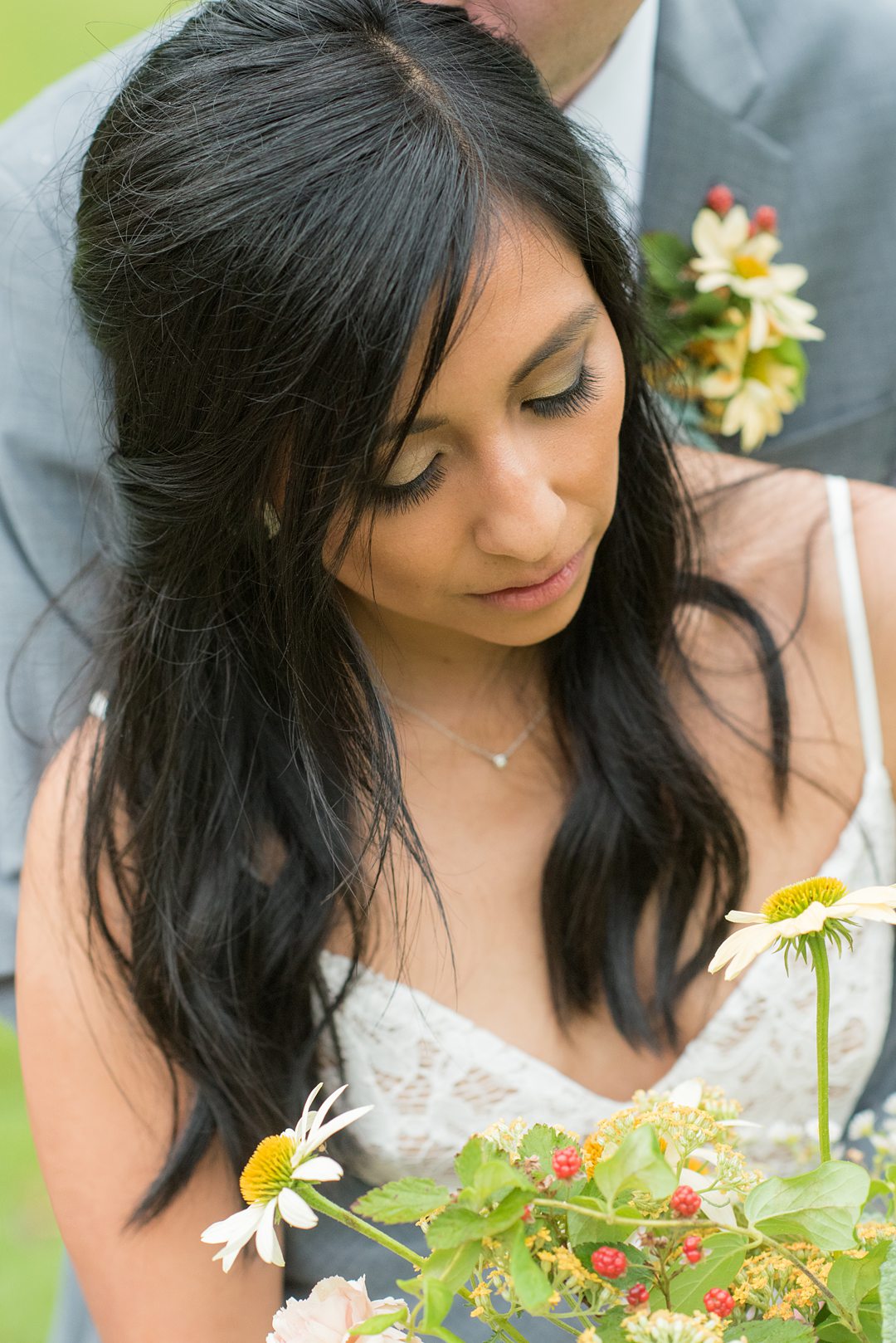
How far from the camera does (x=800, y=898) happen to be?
662 millimetres

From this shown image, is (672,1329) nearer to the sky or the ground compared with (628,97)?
nearer to the ground

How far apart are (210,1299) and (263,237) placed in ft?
3.53

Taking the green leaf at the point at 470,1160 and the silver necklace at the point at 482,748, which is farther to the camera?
the silver necklace at the point at 482,748

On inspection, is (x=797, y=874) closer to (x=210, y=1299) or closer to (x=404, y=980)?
(x=404, y=980)

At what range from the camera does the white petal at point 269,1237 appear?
0.61 metres

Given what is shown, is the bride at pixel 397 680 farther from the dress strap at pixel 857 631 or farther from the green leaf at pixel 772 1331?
the green leaf at pixel 772 1331

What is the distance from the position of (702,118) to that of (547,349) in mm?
1057

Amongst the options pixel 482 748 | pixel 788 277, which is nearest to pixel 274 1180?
pixel 482 748

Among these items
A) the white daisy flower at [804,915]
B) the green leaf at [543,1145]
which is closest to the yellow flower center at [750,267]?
the white daisy flower at [804,915]

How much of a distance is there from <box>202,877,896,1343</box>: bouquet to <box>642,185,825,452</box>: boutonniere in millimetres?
1308

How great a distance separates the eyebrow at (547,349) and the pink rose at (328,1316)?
2.22ft

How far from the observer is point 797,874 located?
5.35 ft

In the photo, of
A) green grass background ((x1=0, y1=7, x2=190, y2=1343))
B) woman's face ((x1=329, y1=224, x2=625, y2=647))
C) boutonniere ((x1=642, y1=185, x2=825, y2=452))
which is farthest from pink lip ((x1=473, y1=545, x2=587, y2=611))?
green grass background ((x1=0, y1=7, x2=190, y2=1343))

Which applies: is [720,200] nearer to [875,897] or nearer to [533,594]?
[533,594]
